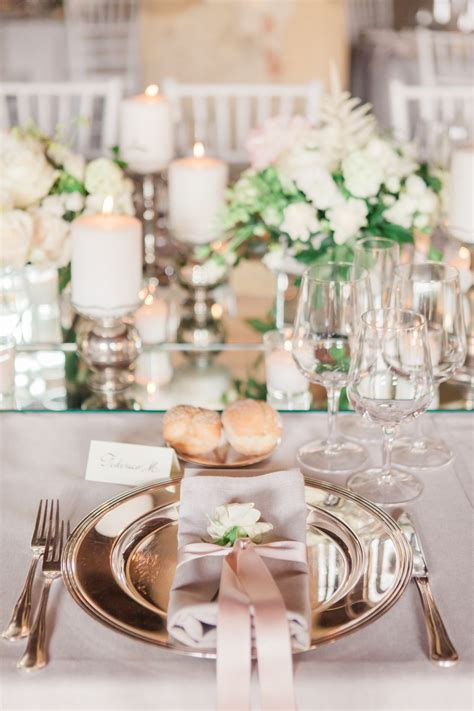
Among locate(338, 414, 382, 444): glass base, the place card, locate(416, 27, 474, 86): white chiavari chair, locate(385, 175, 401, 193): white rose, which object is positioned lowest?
locate(338, 414, 382, 444): glass base

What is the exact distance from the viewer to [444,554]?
96cm

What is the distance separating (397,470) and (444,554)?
187 mm

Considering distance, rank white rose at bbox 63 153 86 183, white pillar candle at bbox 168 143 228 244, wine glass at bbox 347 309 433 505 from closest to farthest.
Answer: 1. wine glass at bbox 347 309 433 505
2. white rose at bbox 63 153 86 183
3. white pillar candle at bbox 168 143 228 244

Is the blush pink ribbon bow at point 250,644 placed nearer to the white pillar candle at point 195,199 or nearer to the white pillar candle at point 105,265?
the white pillar candle at point 105,265

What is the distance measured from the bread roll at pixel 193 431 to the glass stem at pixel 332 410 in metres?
0.15

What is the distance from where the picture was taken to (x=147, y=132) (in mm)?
1951

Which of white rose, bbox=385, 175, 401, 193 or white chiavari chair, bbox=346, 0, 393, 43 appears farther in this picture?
white chiavari chair, bbox=346, 0, 393, 43

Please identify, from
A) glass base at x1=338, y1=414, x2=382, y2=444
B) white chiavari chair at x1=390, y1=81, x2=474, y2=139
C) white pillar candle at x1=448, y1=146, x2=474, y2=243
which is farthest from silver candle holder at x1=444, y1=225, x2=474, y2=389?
white chiavari chair at x1=390, y1=81, x2=474, y2=139

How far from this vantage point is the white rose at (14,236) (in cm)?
143

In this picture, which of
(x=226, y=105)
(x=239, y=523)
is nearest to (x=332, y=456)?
(x=239, y=523)

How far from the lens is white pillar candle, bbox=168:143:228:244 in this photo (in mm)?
1737

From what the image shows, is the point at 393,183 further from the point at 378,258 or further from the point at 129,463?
the point at 129,463

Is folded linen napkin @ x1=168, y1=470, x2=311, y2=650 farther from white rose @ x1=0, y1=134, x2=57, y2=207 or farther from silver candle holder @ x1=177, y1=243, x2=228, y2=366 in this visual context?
white rose @ x1=0, y1=134, x2=57, y2=207

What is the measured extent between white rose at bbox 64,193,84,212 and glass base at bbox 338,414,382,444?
24.1 inches
